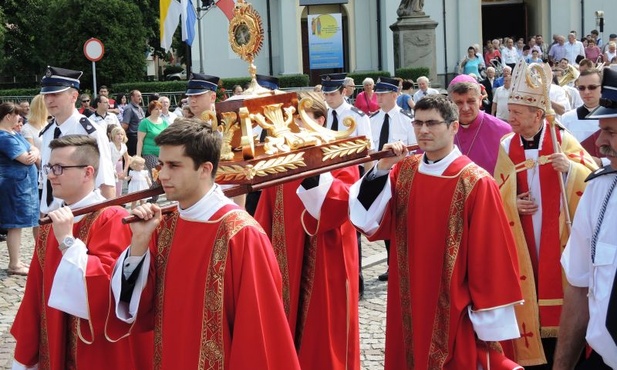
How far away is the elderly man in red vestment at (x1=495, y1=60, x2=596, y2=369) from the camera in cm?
548

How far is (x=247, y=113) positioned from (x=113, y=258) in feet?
3.20

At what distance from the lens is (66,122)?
26.3ft

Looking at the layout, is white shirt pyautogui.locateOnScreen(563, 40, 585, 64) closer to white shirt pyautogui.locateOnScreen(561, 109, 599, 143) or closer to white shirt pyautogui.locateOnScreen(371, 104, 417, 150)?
white shirt pyautogui.locateOnScreen(371, 104, 417, 150)

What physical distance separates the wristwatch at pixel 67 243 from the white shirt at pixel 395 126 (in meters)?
7.08

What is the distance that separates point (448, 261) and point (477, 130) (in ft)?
6.51

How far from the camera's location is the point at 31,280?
4516mm

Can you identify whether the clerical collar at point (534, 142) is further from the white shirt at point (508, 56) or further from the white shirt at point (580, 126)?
the white shirt at point (508, 56)

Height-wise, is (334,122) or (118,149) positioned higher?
(334,122)

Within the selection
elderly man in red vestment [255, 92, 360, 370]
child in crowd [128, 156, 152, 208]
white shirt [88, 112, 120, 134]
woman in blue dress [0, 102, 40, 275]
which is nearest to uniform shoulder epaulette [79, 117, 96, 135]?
woman in blue dress [0, 102, 40, 275]

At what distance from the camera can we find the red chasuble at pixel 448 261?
4.66m

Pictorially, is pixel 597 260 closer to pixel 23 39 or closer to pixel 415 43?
pixel 415 43

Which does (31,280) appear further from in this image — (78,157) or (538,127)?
(538,127)

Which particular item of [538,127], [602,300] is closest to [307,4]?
[538,127]

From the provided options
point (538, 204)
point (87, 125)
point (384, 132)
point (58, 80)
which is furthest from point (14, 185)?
point (538, 204)
